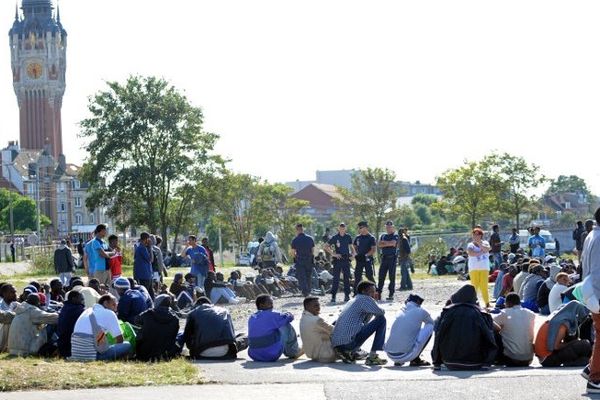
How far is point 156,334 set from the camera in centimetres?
1570

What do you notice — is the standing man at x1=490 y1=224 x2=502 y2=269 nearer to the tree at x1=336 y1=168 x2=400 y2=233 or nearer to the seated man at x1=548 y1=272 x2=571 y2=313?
the seated man at x1=548 y1=272 x2=571 y2=313

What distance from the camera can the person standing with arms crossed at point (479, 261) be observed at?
23016 millimetres

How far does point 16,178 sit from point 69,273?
116 m

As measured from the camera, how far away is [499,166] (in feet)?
247

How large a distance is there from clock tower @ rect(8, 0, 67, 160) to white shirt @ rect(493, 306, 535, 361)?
486ft

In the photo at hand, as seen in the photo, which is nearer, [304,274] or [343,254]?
[343,254]

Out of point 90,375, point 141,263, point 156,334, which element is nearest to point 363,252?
point 141,263

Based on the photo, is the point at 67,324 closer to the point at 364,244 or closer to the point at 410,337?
the point at 410,337

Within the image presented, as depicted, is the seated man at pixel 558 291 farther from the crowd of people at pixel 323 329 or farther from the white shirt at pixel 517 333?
the white shirt at pixel 517 333

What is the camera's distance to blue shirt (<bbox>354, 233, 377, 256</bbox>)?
85.6ft

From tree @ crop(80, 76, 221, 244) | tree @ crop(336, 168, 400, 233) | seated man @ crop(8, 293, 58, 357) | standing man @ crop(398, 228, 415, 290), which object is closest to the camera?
seated man @ crop(8, 293, 58, 357)

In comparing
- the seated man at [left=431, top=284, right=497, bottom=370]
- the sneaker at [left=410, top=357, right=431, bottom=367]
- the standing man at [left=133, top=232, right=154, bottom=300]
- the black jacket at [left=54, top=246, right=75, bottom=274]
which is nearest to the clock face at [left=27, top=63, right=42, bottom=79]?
the black jacket at [left=54, top=246, right=75, bottom=274]

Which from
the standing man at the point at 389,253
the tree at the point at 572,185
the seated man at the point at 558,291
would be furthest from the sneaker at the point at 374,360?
the tree at the point at 572,185

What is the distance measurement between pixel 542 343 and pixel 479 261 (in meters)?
8.95
